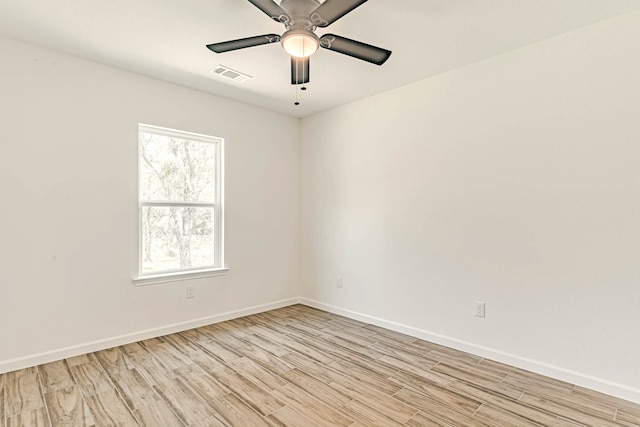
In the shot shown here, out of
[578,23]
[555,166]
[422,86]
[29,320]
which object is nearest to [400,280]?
[555,166]

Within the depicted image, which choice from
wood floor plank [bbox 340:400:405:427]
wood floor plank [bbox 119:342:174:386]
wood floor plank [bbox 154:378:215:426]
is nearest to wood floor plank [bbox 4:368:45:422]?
wood floor plank [bbox 119:342:174:386]

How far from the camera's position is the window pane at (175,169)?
3342 mm

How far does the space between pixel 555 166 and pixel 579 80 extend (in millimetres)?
618

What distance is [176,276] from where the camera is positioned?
3.44 m

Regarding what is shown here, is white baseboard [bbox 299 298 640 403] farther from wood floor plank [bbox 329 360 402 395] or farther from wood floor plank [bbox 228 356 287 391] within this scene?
wood floor plank [bbox 228 356 287 391]

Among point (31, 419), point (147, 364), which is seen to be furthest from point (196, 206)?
point (31, 419)

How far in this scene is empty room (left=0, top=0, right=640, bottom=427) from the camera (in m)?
2.17

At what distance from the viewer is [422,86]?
10.7 ft

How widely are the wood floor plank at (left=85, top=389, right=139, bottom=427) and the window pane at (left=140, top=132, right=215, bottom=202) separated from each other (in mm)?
1775

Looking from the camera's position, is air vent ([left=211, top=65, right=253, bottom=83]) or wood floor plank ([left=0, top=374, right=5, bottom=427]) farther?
air vent ([left=211, top=65, right=253, bottom=83])

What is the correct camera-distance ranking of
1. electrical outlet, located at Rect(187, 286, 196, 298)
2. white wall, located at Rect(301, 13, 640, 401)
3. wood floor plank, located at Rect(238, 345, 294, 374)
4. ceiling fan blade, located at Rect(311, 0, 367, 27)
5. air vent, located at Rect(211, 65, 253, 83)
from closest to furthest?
ceiling fan blade, located at Rect(311, 0, 367, 27), white wall, located at Rect(301, 13, 640, 401), wood floor plank, located at Rect(238, 345, 294, 374), air vent, located at Rect(211, 65, 253, 83), electrical outlet, located at Rect(187, 286, 196, 298)

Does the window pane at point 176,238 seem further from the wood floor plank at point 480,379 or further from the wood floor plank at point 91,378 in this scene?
the wood floor plank at point 480,379

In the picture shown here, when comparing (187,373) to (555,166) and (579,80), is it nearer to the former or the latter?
(555,166)

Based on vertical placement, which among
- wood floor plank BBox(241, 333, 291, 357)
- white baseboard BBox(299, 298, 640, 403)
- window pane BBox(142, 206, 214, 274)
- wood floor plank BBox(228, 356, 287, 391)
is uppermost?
window pane BBox(142, 206, 214, 274)
